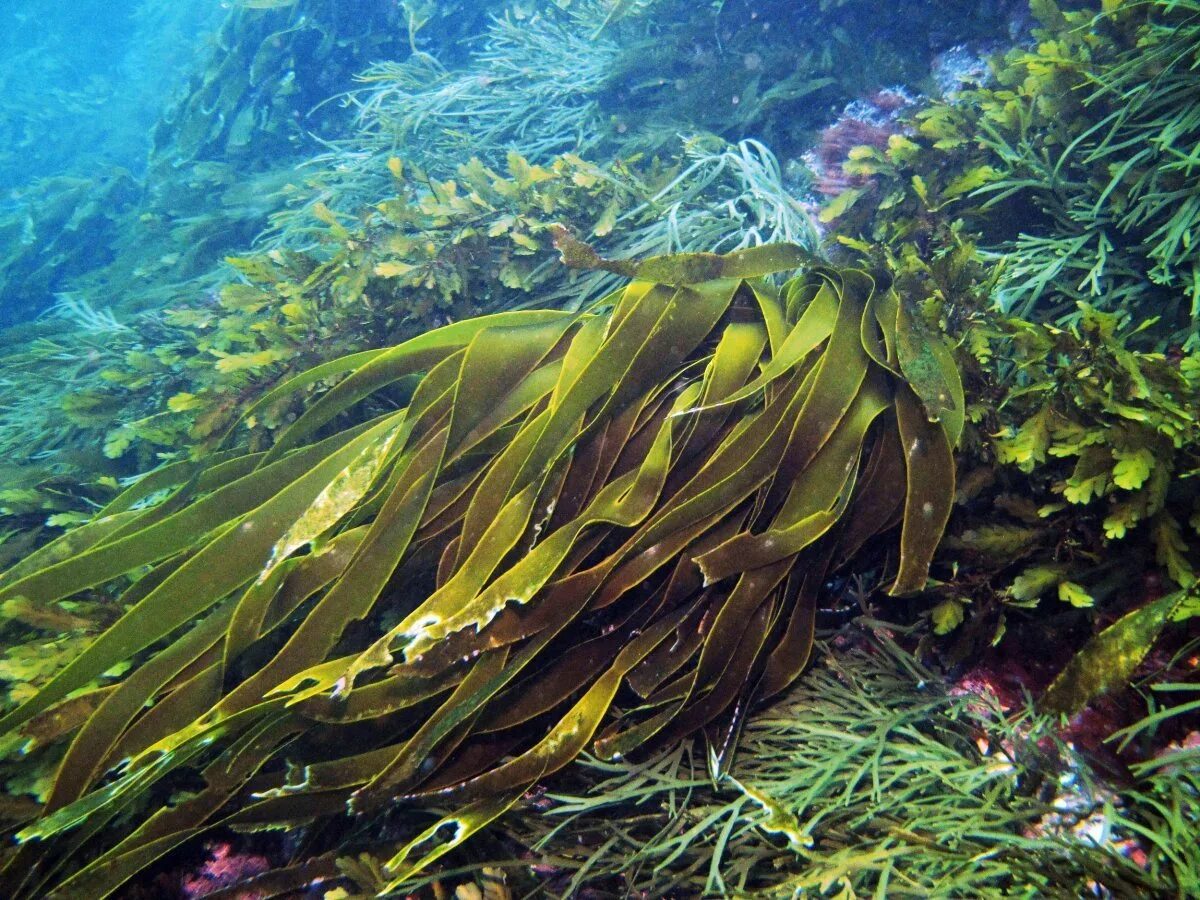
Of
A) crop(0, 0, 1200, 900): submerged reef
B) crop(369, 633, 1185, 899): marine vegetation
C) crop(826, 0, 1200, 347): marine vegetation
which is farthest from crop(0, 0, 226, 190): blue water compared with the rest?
crop(369, 633, 1185, 899): marine vegetation

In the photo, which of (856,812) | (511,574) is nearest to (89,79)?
(511,574)

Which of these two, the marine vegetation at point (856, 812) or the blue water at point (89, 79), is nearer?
the marine vegetation at point (856, 812)

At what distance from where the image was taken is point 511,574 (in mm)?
1250

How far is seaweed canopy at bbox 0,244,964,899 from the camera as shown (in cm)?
123

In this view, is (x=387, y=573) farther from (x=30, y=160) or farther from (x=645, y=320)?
(x=30, y=160)

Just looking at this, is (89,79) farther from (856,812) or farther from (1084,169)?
(856,812)

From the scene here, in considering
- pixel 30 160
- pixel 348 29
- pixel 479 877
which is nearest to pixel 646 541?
pixel 479 877

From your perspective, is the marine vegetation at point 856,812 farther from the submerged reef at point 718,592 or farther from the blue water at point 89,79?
the blue water at point 89,79

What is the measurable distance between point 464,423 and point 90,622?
1208 millimetres

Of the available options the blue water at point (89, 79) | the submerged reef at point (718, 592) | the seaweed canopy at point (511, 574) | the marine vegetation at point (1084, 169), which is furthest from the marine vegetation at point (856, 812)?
the blue water at point (89, 79)

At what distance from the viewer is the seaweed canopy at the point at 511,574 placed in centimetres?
123

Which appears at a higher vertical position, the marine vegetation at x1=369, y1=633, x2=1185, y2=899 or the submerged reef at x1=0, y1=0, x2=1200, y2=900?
the submerged reef at x1=0, y1=0, x2=1200, y2=900

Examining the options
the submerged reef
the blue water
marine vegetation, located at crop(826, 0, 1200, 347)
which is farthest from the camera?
the blue water

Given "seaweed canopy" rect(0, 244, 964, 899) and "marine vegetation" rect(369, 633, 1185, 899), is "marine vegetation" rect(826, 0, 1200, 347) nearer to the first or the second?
"seaweed canopy" rect(0, 244, 964, 899)
